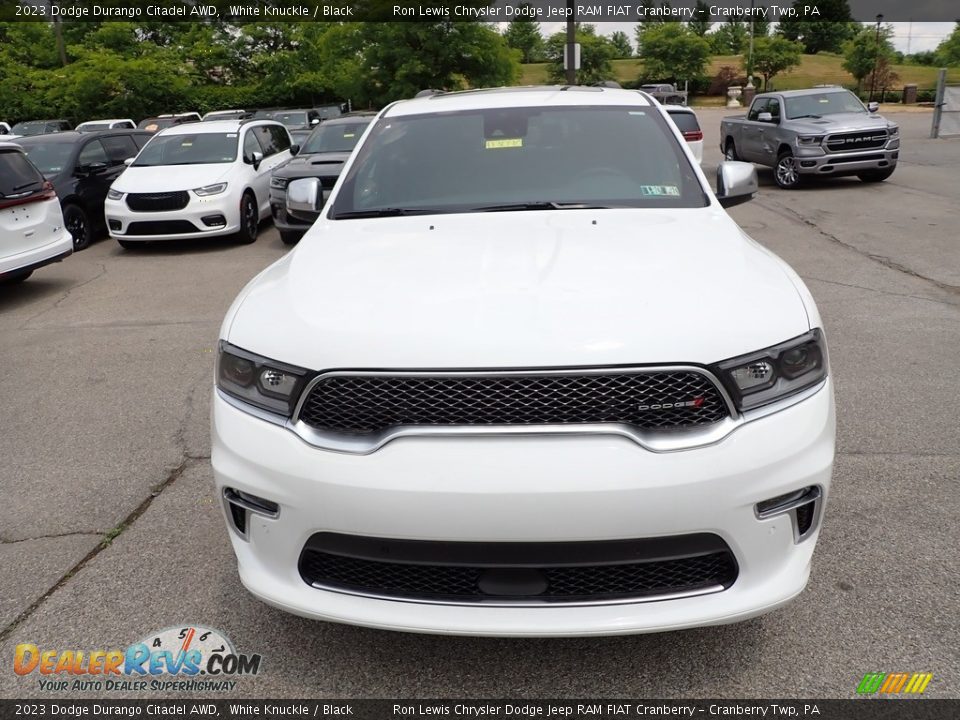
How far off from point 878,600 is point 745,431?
115cm

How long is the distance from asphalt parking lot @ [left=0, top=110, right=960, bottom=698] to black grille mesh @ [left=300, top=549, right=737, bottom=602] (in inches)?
17.9

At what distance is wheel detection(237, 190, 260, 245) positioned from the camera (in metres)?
11.2

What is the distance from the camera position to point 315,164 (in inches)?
427

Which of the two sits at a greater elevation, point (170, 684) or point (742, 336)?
point (742, 336)

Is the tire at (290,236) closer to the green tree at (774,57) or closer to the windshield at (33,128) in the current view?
the windshield at (33,128)

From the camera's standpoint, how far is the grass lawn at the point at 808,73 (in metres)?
68.3

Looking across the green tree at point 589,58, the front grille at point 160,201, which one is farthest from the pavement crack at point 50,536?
the green tree at point 589,58

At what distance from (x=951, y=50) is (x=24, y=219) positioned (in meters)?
134

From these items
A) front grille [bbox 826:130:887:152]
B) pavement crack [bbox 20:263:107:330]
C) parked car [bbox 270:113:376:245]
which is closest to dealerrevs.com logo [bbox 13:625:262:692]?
pavement crack [bbox 20:263:107:330]

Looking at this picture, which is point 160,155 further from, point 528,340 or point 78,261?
point 528,340

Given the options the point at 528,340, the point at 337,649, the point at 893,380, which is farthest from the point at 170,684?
the point at 893,380

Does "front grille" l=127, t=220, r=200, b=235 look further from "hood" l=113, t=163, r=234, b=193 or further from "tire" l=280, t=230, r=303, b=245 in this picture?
"tire" l=280, t=230, r=303, b=245

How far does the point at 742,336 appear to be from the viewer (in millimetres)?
2246

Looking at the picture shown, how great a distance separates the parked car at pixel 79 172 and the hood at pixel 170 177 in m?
0.78
